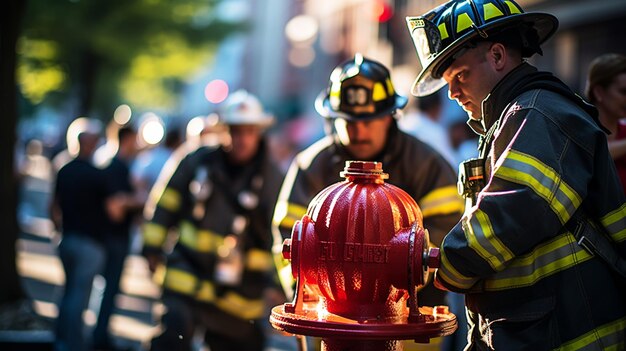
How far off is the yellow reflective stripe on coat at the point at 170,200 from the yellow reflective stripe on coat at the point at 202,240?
0.29 meters

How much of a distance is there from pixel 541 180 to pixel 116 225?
7.97 m

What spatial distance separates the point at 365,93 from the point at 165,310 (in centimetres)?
263

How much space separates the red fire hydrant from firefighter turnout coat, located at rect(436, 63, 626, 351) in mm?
130

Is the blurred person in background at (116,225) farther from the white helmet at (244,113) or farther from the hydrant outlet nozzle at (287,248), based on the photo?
the hydrant outlet nozzle at (287,248)

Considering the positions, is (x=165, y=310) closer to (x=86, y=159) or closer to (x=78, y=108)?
(x=86, y=159)

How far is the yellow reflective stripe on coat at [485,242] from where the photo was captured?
3.55 m

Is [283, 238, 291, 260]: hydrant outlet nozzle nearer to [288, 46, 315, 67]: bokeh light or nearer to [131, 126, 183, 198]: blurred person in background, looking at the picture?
[131, 126, 183, 198]: blurred person in background

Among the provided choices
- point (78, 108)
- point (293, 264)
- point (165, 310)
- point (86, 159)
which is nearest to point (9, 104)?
point (86, 159)

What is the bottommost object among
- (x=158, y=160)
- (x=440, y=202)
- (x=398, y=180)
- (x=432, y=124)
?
(x=440, y=202)

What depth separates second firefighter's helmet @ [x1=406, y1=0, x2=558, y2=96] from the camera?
12.6 feet

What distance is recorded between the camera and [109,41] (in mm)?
26500

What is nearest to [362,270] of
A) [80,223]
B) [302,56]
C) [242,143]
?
[242,143]

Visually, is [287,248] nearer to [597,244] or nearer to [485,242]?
[485,242]

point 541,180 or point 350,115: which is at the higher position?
point 350,115
